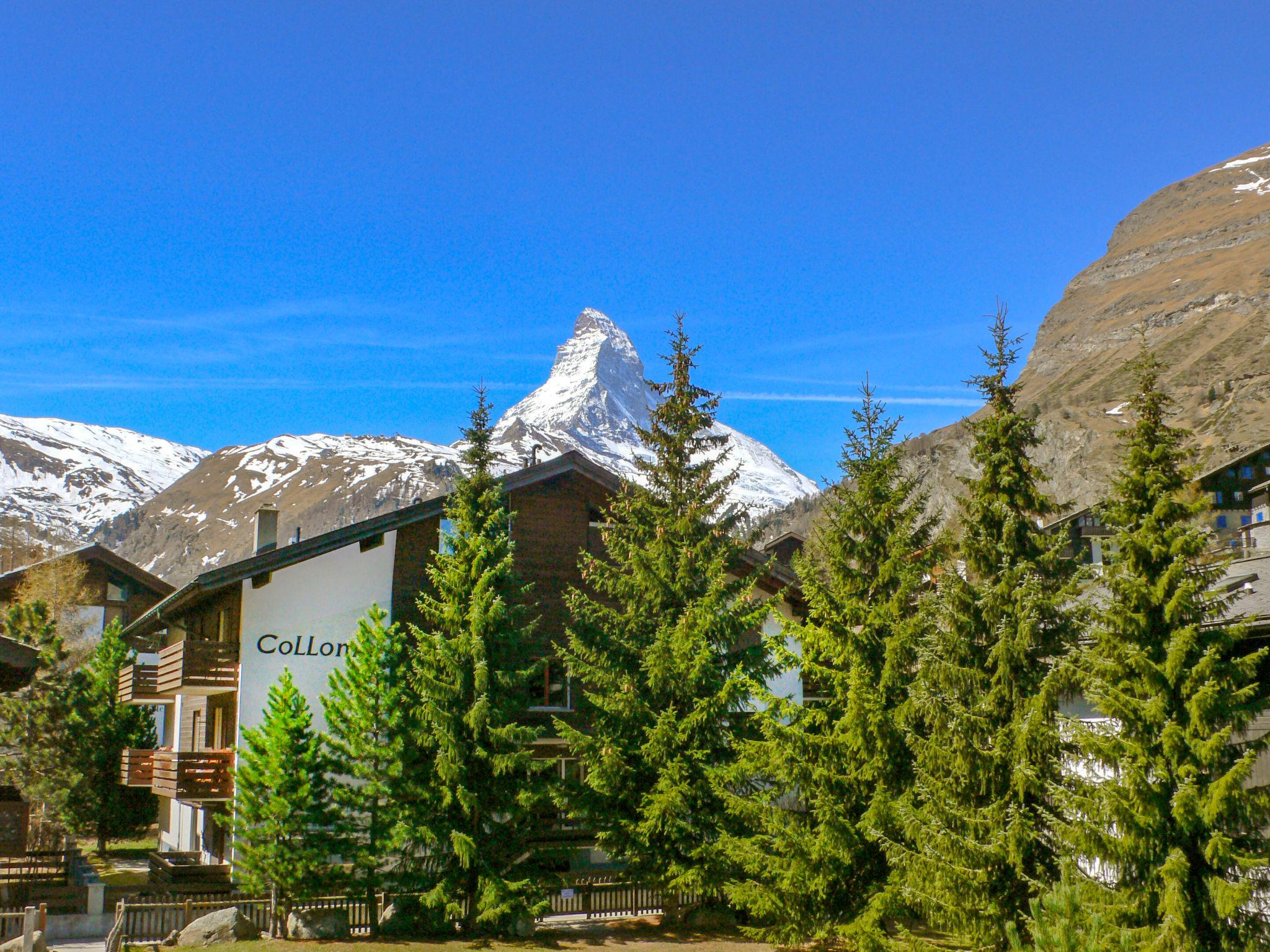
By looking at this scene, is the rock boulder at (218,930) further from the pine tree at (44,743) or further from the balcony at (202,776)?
the pine tree at (44,743)

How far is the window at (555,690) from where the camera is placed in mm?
31469

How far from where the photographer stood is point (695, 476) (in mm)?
26953

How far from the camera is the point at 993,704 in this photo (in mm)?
17859

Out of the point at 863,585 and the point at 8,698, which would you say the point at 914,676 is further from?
the point at 8,698

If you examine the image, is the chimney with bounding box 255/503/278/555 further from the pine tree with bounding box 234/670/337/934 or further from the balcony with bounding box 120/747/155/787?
the pine tree with bounding box 234/670/337/934

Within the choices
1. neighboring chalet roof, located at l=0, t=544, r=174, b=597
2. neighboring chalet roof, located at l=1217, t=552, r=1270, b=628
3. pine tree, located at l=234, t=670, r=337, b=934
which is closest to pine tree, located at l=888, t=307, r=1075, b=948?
neighboring chalet roof, located at l=1217, t=552, r=1270, b=628

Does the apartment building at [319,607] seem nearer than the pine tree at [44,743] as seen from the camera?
Yes

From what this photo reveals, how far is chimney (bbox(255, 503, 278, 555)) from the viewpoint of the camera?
35.2 metres

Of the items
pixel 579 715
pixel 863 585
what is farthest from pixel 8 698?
pixel 863 585

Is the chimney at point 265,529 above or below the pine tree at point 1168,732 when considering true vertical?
above

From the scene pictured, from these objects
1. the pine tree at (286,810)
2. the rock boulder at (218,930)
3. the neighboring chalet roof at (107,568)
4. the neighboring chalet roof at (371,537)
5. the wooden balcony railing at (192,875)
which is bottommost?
the rock boulder at (218,930)

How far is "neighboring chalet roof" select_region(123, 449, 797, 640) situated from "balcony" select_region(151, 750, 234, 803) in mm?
4106

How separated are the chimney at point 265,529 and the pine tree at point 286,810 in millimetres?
11066

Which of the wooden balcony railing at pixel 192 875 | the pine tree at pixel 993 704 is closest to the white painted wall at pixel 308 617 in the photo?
the wooden balcony railing at pixel 192 875
